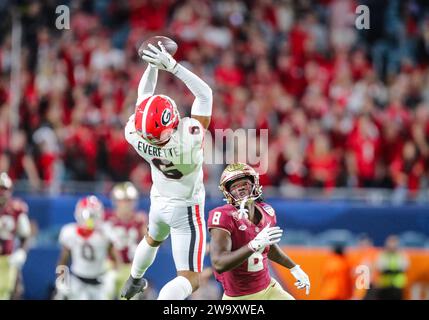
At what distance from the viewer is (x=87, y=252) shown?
12.4 m

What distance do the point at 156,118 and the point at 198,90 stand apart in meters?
0.38

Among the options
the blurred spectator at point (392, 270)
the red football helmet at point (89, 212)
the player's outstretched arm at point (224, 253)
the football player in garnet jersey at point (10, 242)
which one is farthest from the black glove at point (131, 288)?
the blurred spectator at point (392, 270)

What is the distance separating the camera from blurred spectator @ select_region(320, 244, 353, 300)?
1248 cm

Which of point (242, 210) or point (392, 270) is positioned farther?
point (392, 270)

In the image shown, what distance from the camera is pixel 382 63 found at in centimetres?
1570

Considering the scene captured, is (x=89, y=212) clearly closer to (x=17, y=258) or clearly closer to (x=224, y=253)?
(x=17, y=258)

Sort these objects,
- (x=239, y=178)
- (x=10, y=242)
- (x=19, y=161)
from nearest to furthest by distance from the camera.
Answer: (x=239, y=178)
(x=10, y=242)
(x=19, y=161)

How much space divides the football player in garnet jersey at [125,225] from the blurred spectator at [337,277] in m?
2.29

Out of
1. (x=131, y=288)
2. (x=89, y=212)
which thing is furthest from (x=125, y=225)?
(x=131, y=288)

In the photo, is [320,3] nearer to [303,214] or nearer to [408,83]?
[408,83]

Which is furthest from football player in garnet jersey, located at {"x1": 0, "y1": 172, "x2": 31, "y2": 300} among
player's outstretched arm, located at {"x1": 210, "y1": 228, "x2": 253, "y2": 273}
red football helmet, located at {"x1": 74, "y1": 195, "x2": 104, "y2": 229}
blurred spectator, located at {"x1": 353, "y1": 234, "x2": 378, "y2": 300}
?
player's outstretched arm, located at {"x1": 210, "y1": 228, "x2": 253, "y2": 273}

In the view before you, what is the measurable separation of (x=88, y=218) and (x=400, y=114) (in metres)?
4.59

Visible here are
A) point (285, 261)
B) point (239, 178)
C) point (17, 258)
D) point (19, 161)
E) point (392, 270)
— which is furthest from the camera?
point (19, 161)
